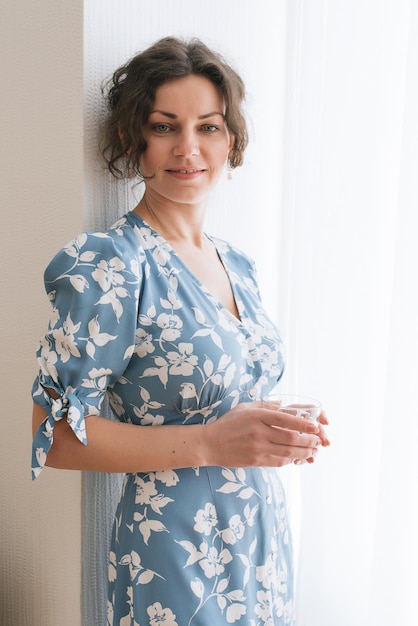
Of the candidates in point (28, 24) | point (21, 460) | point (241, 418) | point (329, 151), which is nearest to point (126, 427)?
point (241, 418)

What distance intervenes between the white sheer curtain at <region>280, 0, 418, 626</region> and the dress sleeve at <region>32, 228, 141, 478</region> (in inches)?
26.4

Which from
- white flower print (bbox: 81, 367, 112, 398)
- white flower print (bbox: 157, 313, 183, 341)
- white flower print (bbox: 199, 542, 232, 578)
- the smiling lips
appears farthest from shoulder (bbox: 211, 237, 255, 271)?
white flower print (bbox: 199, 542, 232, 578)

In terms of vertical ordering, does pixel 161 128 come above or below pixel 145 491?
above

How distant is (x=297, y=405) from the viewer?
1197 millimetres

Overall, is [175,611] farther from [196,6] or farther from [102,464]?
[196,6]

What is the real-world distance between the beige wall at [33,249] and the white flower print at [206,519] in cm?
30

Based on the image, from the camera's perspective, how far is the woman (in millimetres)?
1131

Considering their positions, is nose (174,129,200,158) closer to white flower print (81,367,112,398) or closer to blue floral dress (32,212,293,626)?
blue floral dress (32,212,293,626)

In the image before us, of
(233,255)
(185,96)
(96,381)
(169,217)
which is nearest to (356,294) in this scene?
(233,255)

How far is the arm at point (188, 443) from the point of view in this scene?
114 centimetres

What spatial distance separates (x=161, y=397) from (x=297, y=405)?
0.23 meters

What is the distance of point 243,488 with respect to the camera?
1.26 meters

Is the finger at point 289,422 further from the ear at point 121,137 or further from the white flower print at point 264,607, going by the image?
the ear at point 121,137

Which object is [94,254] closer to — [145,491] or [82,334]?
[82,334]
